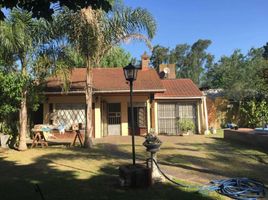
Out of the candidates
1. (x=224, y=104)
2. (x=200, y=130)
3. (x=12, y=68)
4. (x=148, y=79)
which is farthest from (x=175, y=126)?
(x=12, y=68)

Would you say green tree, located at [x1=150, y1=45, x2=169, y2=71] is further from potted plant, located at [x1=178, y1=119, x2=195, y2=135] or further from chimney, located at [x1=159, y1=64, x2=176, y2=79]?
potted plant, located at [x1=178, y1=119, x2=195, y2=135]

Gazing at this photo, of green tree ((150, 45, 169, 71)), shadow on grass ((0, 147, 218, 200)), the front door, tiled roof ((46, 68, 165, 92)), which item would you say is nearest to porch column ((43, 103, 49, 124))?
tiled roof ((46, 68, 165, 92))

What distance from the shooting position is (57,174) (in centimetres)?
915

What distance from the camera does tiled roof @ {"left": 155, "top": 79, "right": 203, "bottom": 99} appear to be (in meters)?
22.1

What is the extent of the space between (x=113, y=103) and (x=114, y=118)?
2.97ft

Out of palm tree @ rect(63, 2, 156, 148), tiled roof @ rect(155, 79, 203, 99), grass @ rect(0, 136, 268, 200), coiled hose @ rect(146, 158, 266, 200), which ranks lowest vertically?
coiled hose @ rect(146, 158, 266, 200)

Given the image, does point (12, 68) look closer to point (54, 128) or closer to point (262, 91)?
point (54, 128)

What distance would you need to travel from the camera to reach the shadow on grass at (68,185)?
7016mm

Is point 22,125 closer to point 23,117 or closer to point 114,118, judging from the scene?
point 23,117

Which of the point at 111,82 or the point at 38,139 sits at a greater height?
the point at 111,82

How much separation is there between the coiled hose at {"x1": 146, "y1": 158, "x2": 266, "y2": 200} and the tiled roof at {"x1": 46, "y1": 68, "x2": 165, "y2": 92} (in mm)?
11960

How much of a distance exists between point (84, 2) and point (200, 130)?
17.9 meters

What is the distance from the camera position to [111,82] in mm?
21109

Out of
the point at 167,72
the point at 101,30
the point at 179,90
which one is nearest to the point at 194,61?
the point at 167,72
